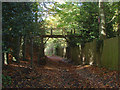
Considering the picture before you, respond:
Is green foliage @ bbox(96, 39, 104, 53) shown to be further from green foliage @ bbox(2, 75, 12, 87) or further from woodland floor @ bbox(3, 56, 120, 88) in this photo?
green foliage @ bbox(2, 75, 12, 87)

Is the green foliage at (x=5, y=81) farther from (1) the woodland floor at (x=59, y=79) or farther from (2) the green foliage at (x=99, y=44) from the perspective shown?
(2) the green foliage at (x=99, y=44)

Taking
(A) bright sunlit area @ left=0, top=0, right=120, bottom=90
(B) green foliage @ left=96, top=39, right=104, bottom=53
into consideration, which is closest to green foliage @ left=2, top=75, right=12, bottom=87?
(A) bright sunlit area @ left=0, top=0, right=120, bottom=90

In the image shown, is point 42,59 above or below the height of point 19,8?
below

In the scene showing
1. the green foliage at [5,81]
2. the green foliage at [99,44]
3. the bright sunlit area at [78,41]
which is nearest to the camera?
the green foliage at [5,81]

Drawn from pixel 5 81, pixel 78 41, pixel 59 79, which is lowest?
pixel 59 79

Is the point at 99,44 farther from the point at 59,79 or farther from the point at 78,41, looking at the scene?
the point at 78,41

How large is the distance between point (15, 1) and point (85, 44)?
965 cm

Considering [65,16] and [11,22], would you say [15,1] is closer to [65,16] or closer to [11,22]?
[11,22]

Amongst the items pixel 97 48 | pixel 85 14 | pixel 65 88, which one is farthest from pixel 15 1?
pixel 85 14

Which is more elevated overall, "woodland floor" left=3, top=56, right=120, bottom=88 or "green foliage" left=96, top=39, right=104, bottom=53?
"green foliage" left=96, top=39, right=104, bottom=53

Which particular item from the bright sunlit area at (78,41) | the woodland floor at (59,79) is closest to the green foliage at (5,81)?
the bright sunlit area at (78,41)

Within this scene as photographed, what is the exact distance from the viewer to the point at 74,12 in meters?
14.5

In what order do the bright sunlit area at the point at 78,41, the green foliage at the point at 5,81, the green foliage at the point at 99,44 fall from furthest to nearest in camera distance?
the green foliage at the point at 99,44 < the bright sunlit area at the point at 78,41 < the green foliage at the point at 5,81

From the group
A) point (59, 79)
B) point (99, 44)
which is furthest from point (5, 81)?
point (99, 44)
